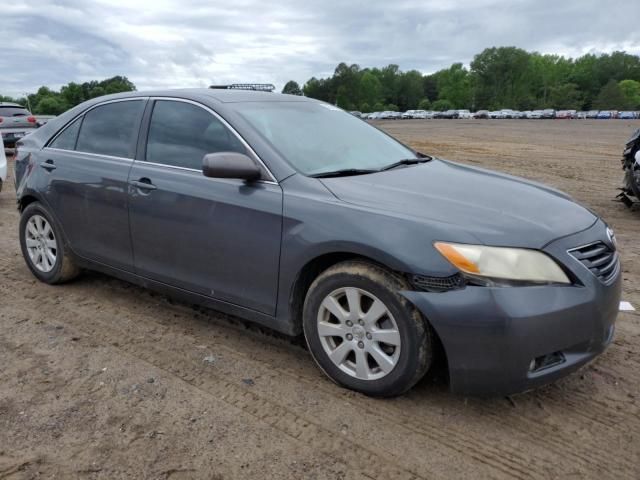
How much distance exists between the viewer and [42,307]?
4.38m

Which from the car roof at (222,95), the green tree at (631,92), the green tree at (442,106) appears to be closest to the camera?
the car roof at (222,95)

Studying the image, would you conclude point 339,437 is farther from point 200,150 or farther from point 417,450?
point 200,150

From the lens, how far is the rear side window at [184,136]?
3.58 meters

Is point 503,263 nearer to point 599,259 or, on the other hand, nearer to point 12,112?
point 599,259

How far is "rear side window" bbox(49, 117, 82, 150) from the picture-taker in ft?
15.1

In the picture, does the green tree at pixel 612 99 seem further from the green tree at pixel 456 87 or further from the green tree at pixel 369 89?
the green tree at pixel 369 89

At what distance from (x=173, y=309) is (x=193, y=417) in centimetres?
156

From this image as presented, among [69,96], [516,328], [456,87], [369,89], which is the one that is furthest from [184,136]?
[456,87]

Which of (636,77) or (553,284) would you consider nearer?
(553,284)

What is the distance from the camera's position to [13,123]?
16.3 metres

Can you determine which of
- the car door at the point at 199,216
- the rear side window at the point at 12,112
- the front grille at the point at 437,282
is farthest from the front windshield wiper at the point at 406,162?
the rear side window at the point at 12,112

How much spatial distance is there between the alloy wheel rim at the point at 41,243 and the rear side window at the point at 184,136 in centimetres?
144

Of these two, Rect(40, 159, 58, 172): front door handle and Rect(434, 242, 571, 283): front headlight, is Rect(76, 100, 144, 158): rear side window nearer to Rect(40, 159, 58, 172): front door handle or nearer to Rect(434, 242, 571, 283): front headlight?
Rect(40, 159, 58, 172): front door handle

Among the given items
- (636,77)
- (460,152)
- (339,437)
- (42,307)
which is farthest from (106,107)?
(636,77)
